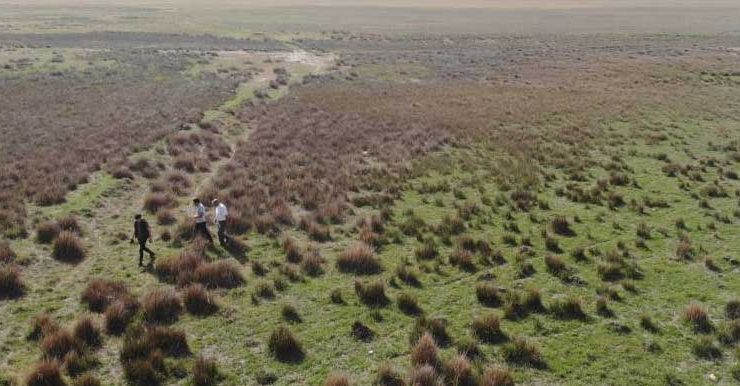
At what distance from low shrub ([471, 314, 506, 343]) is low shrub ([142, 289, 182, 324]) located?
7139mm

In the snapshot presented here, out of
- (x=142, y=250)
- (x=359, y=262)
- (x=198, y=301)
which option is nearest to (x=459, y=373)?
(x=359, y=262)

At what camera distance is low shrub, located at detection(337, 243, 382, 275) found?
56.4ft

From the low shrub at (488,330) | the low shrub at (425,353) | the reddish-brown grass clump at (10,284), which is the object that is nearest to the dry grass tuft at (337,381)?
the low shrub at (425,353)

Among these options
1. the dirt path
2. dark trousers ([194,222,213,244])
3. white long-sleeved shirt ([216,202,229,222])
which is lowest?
the dirt path

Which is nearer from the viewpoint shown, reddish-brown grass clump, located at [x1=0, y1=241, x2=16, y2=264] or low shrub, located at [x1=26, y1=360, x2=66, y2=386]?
low shrub, located at [x1=26, y1=360, x2=66, y2=386]

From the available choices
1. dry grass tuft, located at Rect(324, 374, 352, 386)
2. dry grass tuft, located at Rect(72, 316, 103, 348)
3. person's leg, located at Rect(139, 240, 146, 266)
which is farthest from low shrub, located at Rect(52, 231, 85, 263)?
dry grass tuft, located at Rect(324, 374, 352, 386)

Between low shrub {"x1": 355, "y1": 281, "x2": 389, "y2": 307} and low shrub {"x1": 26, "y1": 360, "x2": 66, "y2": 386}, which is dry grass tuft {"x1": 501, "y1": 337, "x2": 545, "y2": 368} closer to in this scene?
low shrub {"x1": 355, "y1": 281, "x2": 389, "y2": 307}

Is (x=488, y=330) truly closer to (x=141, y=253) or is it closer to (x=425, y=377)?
(x=425, y=377)

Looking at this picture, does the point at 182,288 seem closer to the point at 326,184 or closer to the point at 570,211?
the point at 326,184

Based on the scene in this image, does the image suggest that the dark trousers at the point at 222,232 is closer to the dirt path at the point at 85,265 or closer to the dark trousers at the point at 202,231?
the dark trousers at the point at 202,231

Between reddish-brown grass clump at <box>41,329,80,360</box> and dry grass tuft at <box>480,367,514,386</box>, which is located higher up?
dry grass tuft at <box>480,367,514,386</box>

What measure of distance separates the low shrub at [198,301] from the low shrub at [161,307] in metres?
0.22

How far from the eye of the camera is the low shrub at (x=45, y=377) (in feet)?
36.7

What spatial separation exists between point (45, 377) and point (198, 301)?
13.4 ft
